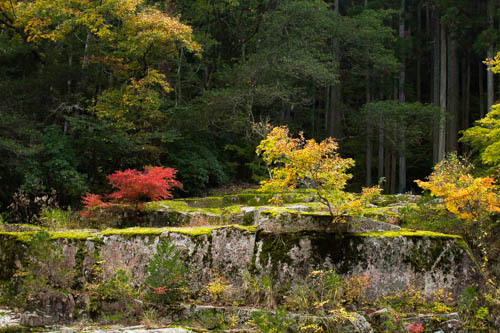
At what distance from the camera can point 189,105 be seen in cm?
1841

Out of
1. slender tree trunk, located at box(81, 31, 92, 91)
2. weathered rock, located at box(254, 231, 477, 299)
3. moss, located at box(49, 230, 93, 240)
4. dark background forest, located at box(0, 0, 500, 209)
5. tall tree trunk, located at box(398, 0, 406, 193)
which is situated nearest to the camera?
weathered rock, located at box(254, 231, 477, 299)

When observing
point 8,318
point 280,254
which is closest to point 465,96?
point 280,254

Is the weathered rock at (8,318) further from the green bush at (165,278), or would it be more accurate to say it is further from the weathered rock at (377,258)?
the weathered rock at (377,258)

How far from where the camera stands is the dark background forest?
14.3 m

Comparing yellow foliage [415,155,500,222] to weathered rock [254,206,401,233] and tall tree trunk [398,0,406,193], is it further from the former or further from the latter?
tall tree trunk [398,0,406,193]

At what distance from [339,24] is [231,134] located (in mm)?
8164

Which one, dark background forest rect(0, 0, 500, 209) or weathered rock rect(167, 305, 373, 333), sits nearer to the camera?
weathered rock rect(167, 305, 373, 333)

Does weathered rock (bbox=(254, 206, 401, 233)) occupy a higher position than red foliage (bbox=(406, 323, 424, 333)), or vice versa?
weathered rock (bbox=(254, 206, 401, 233))

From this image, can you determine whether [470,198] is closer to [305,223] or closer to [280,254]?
[305,223]

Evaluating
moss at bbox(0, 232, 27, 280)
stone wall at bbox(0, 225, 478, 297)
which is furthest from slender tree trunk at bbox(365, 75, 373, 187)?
moss at bbox(0, 232, 27, 280)

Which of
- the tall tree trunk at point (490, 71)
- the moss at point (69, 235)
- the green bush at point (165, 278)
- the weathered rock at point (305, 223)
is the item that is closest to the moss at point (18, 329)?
the green bush at point (165, 278)

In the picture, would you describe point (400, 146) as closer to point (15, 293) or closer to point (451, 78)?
point (451, 78)

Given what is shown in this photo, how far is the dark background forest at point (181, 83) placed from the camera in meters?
14.3

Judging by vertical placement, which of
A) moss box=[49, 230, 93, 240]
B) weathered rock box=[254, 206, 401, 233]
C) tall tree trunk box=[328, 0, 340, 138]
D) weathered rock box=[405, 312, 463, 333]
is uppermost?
tall tree trunk box=[328, 0, 340, 138]
